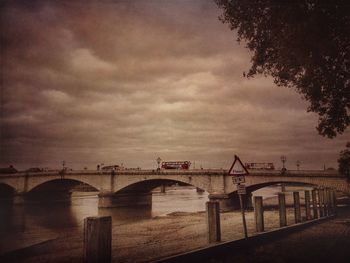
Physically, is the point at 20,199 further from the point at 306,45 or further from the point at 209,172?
the point at 306,45

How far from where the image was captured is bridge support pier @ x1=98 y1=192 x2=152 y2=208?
54.2m

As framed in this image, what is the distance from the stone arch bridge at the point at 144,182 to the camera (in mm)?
40584

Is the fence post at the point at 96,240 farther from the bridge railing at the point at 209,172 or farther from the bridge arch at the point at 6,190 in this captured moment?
the bridge arch at the point at 6,190

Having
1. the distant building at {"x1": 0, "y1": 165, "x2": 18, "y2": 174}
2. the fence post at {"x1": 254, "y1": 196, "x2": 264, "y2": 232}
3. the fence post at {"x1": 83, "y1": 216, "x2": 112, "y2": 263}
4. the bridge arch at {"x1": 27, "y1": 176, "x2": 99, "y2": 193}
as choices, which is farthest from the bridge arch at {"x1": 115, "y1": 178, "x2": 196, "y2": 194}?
the distant building at {"x1": 0, "y1": 165, "x2": 18, "y2": 174}

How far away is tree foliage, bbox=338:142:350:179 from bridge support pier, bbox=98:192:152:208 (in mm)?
34828

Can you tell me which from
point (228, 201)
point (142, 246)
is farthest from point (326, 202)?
point (228, 201)

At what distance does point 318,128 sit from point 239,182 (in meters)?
4.93

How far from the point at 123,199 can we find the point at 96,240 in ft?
174

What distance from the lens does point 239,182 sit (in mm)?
10711

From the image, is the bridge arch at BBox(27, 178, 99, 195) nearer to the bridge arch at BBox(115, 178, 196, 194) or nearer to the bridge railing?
the bridge railing

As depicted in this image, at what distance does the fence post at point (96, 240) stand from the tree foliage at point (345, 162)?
31.8 m

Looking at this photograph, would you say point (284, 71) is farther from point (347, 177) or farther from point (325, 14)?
point (347, 177)

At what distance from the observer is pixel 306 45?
34.6ft

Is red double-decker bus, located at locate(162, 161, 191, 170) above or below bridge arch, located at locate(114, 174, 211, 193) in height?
above
